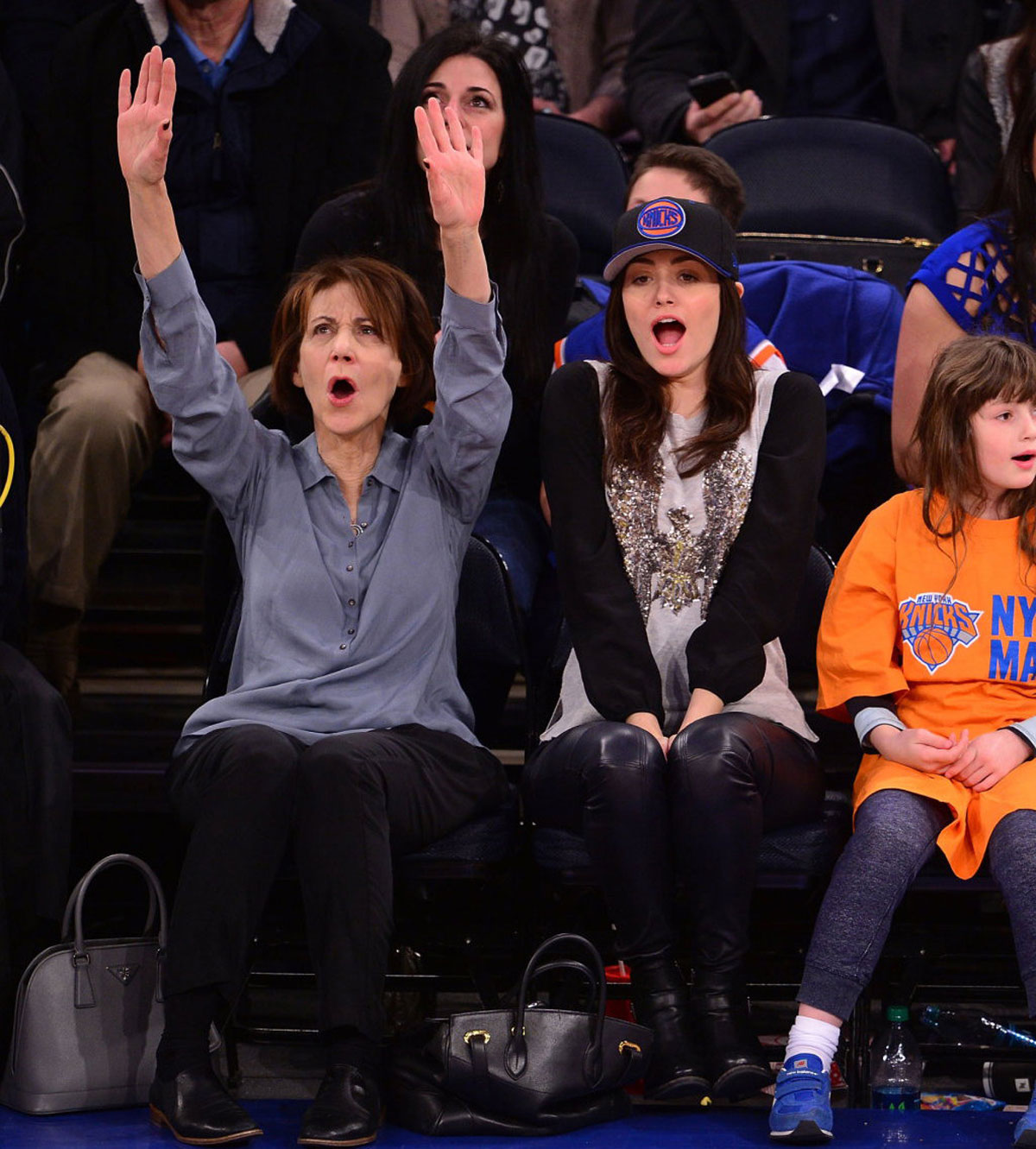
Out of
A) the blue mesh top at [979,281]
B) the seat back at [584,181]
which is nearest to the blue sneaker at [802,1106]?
the blue mesh top at [979,281]

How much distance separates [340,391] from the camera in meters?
2.87

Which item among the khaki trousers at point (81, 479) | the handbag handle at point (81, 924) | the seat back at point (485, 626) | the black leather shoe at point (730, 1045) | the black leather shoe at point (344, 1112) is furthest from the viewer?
the khaki trousers at point (81, 479)

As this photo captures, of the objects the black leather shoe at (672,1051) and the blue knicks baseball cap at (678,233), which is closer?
the black leather shoe at (672,1051)

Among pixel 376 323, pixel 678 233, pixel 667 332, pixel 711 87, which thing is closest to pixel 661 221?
pixel 678 233

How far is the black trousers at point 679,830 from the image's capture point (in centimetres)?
246

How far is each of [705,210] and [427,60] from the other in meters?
0.89

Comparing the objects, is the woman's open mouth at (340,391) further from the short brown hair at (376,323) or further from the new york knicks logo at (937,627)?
the new york knicks logo at (937,627)

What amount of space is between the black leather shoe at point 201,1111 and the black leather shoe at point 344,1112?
87 mm

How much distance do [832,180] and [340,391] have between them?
178 cm

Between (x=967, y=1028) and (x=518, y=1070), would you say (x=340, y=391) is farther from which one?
(x=967, y=1028)

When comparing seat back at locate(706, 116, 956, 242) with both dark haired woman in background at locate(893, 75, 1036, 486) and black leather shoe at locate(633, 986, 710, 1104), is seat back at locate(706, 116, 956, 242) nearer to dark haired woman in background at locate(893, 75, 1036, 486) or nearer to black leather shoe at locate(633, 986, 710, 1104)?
dark haired woman in background at locate(893, 75, 1036, 486)

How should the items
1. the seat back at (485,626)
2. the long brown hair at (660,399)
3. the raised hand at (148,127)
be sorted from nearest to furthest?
the raised hand at (148,127)
the long brown hair at (660,399)
the seat back at (485,626)

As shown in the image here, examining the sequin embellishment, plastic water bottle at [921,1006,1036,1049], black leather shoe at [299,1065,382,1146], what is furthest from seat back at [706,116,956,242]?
black leather shoe at [299,1065,382,1146]

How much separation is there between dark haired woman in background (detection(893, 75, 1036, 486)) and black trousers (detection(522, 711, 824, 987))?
83 centimetres
